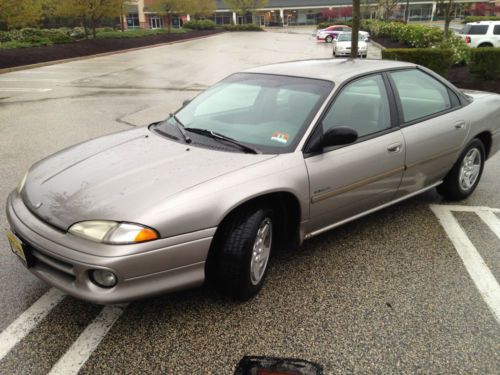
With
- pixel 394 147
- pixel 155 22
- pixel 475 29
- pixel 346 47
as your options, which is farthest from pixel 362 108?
pixel 155 22

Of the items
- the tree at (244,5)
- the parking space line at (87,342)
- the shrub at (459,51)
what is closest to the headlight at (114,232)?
the parking space line at (87,342)

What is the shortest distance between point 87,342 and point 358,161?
223 cm

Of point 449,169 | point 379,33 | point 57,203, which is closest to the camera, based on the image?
point 57,203

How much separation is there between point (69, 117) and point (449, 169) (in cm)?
765

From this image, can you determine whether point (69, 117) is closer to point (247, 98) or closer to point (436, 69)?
point (247, 98)

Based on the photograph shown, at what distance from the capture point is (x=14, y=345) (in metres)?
2.56

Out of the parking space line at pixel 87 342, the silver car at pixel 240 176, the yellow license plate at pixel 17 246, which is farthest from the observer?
the yellow license plate at pixel 17 246

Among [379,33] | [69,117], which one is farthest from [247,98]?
[379,33]

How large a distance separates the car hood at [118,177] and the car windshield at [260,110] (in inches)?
10.3

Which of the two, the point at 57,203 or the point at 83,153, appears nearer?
the point at 57,203

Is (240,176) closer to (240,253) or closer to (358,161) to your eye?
(240,253)

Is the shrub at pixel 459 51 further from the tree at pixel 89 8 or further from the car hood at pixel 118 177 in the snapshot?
the tree at pixel 89 8

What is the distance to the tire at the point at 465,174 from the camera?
449 centimetres

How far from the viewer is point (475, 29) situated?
20.0 meters
